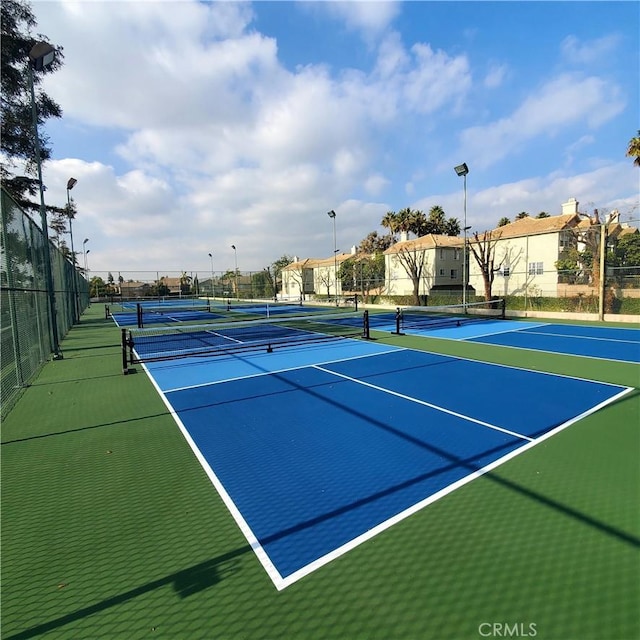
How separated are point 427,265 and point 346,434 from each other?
3644cm

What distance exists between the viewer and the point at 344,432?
206 inches

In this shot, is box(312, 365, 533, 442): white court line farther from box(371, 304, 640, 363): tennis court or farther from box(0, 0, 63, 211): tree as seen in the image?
box(0, 0, 63, 211): tree

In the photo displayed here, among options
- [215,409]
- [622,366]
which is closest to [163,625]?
[215,409]

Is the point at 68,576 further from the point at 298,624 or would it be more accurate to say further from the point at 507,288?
the point at 507,288

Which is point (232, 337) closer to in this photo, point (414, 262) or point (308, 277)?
point (414, 262)

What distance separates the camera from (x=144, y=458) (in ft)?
15.1

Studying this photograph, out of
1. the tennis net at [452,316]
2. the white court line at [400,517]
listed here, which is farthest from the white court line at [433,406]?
the tennis net at [452,316]

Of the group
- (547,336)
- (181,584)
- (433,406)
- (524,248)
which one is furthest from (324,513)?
(524,248)

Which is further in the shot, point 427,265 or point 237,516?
point 427,265

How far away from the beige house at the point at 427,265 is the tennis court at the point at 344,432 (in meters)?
29.8

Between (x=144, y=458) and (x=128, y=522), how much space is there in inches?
53.5

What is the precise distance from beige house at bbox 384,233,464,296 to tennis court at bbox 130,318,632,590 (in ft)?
97.7

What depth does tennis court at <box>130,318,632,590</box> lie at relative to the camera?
3299 mm

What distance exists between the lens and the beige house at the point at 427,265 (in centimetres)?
3862
